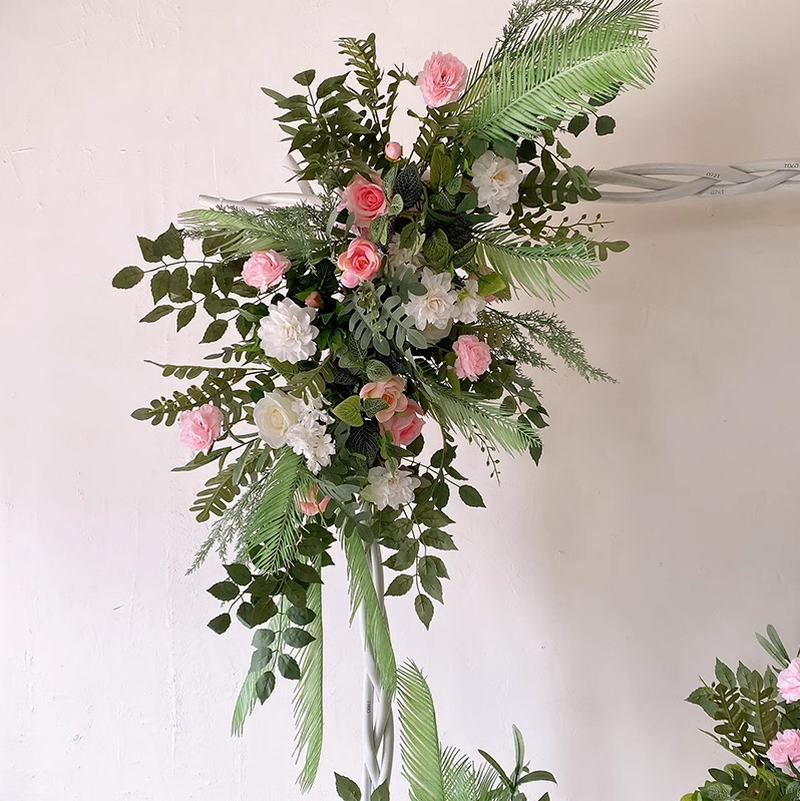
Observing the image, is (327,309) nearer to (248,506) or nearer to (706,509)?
(248,506)

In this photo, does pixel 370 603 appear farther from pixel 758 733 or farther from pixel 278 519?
pixel 758 733

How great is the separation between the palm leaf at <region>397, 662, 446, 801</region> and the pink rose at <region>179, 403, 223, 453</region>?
35cm

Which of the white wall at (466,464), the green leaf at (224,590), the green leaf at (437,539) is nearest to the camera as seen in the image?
the green leaf at (224,590)

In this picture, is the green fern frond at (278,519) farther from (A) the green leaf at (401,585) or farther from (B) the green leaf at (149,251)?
(B) the green leaf at (149,251)

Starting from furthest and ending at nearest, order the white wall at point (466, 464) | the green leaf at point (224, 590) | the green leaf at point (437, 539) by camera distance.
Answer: the white wall at point (466, 464) < the green leaf at point (437, 539) < the green leaf at point (224, 590)

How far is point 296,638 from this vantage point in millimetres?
796

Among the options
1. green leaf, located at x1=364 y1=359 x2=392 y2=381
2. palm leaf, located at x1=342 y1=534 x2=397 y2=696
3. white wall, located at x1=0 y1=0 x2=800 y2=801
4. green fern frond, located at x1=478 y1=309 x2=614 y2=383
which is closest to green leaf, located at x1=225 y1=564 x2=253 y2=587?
palm leaf, located at x1=342 y1=534 x2=397 y2=696

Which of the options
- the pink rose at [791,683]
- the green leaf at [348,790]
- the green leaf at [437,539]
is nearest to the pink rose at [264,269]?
the green leaf at [437,539]

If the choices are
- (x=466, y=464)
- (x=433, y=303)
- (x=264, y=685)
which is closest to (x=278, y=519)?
(x=264, y=685)

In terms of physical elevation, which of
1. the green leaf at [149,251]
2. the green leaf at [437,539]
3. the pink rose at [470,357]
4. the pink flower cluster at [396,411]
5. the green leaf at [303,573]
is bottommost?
the green leaf at [303,573]

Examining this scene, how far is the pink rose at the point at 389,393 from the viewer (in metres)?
0.82

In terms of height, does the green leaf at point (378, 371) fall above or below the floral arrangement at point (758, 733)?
above

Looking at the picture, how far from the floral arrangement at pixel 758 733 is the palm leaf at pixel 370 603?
358mm

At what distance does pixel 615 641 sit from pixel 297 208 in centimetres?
74
